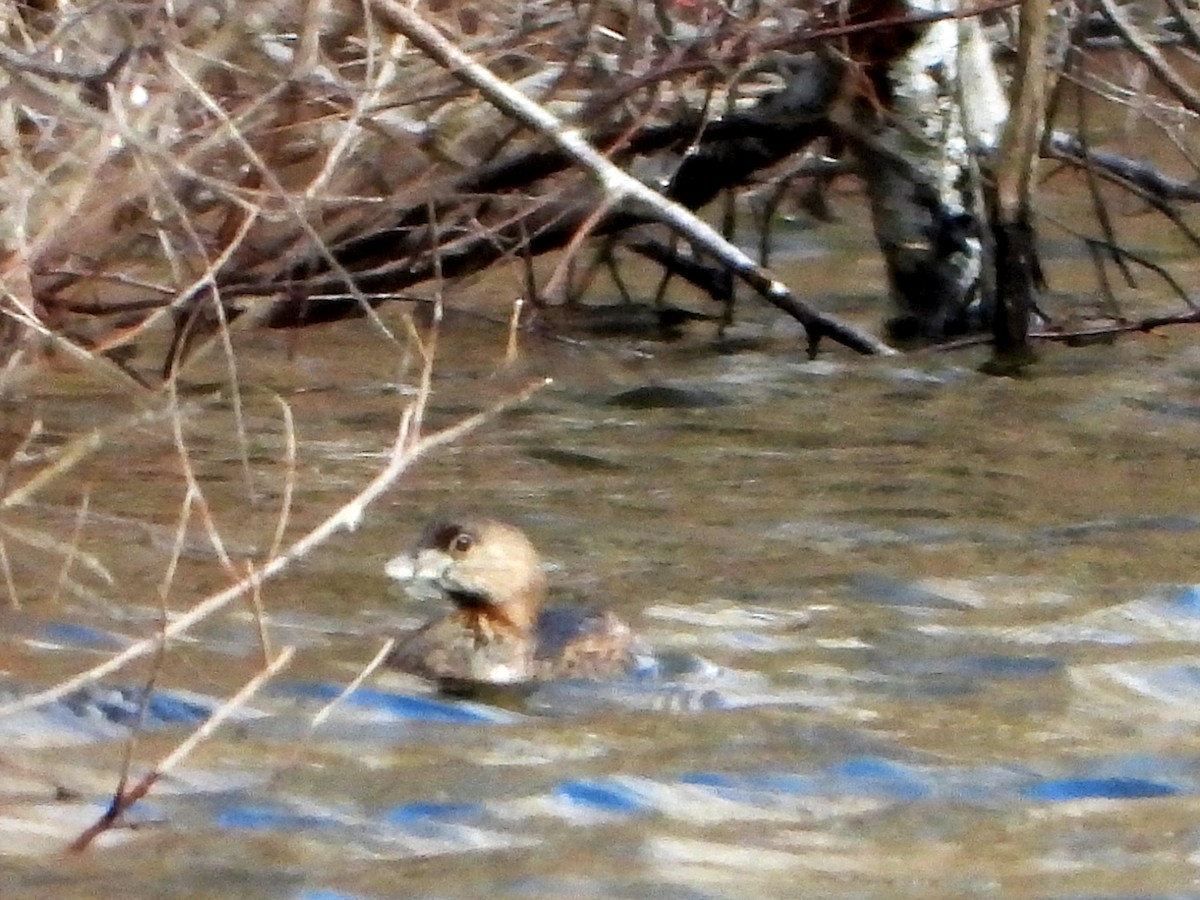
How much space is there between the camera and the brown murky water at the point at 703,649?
465 centimetres

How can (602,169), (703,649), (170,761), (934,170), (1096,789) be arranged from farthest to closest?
(934,170) → (602,169) → (703,649) → (1096,789) → (170,761)

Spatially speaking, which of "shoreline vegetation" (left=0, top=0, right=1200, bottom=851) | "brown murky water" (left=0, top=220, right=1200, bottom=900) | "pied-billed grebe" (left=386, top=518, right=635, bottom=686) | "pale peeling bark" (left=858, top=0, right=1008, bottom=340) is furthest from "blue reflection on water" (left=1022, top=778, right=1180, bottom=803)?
"pale peeling bark" (left=858, top=0, right=1008, bottom=340)

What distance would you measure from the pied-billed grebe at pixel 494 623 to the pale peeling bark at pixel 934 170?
12.6 ft

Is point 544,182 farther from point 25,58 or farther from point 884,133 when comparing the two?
point 25,58

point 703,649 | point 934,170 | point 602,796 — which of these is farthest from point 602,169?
point 602,796

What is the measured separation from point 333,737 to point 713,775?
752 mm

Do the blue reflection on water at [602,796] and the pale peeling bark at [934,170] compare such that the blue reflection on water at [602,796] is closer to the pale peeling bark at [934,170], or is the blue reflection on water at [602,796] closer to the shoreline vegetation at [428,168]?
the shoreline vegetation at [428,168]

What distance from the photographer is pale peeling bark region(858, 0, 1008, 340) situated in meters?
10.0

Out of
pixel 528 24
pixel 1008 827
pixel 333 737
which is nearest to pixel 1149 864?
pixel 1008 827

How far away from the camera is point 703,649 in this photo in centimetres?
612

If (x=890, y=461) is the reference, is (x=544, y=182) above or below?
above

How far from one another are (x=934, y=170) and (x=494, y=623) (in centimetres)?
456

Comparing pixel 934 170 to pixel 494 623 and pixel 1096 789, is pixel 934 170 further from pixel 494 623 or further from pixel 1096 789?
pixel 1096 789

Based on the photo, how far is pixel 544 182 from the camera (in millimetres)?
9727
